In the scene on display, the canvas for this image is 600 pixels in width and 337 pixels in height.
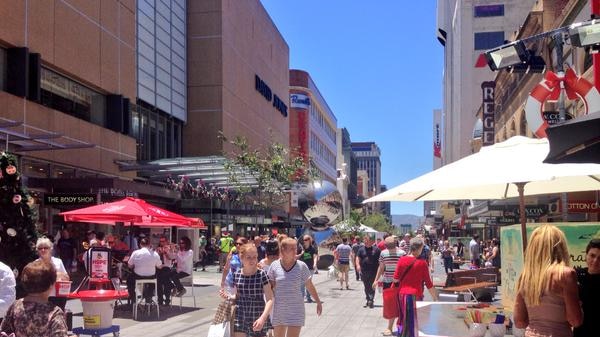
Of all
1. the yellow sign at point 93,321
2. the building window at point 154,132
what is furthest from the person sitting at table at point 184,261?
the building window at point 154,132

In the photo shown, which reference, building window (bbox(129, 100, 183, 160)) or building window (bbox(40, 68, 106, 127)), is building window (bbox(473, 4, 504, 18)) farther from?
building window (bbox(40, 68, 106, 127))

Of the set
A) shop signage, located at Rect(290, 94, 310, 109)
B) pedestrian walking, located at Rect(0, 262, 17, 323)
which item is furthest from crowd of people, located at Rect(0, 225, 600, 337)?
shop signage, located at Rect(290, 94, 310, 109)

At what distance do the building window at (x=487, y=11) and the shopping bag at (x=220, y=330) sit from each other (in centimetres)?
8123

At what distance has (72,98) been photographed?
83.2 ft

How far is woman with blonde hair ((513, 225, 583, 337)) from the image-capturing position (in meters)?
5.21

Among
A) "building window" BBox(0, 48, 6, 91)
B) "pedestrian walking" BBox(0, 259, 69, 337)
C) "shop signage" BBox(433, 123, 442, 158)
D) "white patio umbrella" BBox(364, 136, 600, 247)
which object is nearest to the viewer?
"pedestrian walking" BBox(0, 259, 69, 337)

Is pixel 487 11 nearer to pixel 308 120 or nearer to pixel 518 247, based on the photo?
pixel 308 120

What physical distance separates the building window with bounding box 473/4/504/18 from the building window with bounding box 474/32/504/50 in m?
2.24

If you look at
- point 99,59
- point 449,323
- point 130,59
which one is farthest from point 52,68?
point 449,323

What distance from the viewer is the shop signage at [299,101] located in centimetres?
7938

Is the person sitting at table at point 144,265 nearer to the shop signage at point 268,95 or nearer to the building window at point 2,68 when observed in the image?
the building window at point 2,68

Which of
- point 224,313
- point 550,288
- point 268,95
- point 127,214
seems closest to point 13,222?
point 224,313

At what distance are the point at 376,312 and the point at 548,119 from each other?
6.02 meters

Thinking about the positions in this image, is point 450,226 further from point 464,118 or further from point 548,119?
point 548,119
